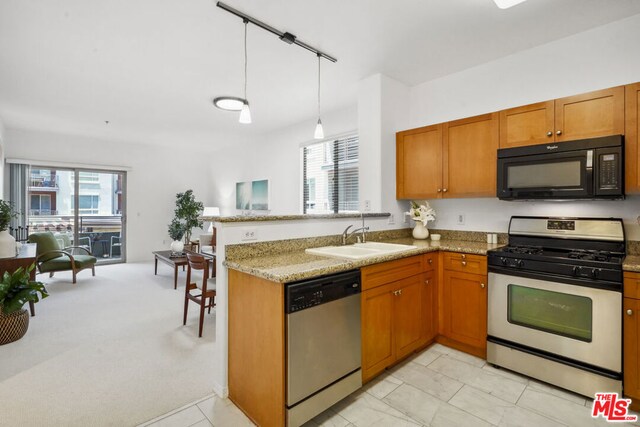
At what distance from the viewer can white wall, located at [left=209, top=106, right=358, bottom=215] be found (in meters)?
4.51

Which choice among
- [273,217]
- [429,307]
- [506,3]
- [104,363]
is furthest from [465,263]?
[104,363]

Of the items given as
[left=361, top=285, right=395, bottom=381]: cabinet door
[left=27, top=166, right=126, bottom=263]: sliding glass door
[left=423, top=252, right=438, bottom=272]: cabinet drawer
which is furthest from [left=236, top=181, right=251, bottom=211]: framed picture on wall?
[left=361, top=285, right=395, bottom=381]: cabinet door

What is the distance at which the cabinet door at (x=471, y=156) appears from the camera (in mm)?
2693

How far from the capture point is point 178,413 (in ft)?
6.17

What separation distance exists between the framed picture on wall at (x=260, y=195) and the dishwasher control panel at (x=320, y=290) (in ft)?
13.4

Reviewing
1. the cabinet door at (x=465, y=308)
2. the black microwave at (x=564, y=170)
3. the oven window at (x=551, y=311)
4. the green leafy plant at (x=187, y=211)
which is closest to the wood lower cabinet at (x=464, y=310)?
the cabinet door at (x=465, y=308)

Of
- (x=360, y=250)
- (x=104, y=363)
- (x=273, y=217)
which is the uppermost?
(x=273, y=217)

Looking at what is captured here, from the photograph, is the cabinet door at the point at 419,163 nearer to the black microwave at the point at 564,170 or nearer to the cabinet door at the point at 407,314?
the black microwave at the point at 564,170

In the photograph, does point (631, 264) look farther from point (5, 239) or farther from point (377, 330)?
point (5, 239)

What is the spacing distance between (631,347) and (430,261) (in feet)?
4.21

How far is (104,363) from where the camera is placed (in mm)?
2480

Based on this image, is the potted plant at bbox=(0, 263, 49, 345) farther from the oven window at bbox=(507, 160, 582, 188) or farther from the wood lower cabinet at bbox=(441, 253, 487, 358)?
the oven window at bbox=(507, 160, 582, 188)

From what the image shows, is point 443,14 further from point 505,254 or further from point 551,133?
point 505,254

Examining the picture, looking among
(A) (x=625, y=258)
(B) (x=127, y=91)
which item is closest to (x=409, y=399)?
(A) (x=625, y=258)
